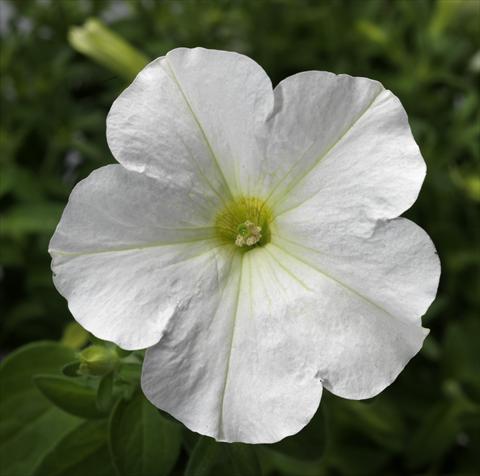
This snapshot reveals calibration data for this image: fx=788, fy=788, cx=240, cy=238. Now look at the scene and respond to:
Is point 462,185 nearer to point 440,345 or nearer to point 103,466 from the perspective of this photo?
point 440,345

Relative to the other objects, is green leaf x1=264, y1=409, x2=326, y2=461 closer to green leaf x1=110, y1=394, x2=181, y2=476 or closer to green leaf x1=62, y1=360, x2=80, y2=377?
green leaf x1=110, y1=394, x2=181, y2=476

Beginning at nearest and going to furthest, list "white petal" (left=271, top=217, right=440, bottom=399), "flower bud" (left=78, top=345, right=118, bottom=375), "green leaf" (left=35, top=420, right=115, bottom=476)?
"white petal" (left=271, top=217, right=440, bottom=399) → "flower bud" (left=78, top=345, right=118, bottom=375) → "green leaf" (left=35, top=420, right=115, bottom=476)

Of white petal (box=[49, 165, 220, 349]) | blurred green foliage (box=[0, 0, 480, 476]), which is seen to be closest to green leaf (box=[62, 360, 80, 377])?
blurred green foliage (box=[0, 0, 480, 476])

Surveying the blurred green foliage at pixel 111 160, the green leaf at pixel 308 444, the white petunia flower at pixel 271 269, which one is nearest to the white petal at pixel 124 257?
the white petunia flower at pixel 271 269

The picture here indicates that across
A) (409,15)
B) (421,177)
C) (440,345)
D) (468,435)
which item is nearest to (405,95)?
(409,15)

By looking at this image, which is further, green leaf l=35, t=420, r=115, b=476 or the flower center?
green leaf l=35, t=420, r=115, b=476
